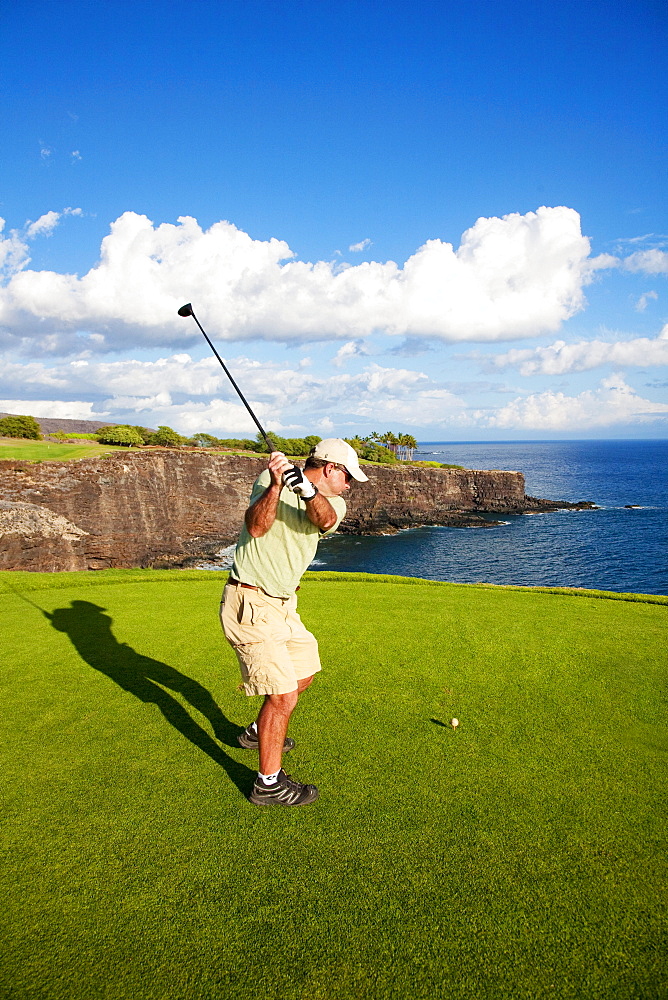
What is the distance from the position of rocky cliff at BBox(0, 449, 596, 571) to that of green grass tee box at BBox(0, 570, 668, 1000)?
34.2 metres

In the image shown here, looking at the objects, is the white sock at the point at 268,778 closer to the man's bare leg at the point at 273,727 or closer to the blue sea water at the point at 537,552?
the man's bare leg at the point at 273,727

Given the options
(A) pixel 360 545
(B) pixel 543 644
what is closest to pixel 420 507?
(A) pixel 360 545

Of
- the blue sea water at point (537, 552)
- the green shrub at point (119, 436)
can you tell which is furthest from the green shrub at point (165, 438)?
the blue sea water at point (537, 552)

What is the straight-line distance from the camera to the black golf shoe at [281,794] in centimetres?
335

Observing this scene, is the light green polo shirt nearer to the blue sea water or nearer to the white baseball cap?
the white baseball cap

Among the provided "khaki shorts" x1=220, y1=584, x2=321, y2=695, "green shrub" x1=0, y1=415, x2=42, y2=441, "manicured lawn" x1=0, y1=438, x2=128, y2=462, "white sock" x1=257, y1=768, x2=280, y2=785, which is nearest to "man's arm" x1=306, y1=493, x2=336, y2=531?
"khaki shorts" x1=220, y1=584, x2=321, y2=695

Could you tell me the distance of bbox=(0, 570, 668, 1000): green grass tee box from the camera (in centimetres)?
228

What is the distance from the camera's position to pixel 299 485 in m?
3.25

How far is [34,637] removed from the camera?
21.3 ft

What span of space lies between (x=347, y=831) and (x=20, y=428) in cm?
5440

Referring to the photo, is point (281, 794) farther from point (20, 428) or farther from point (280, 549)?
point (20, 428)

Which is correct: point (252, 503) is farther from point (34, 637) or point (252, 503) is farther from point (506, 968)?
point (34, 637)

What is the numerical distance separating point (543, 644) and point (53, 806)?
5.04 m

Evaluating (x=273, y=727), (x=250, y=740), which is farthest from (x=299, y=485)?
(x=250, y=740)
